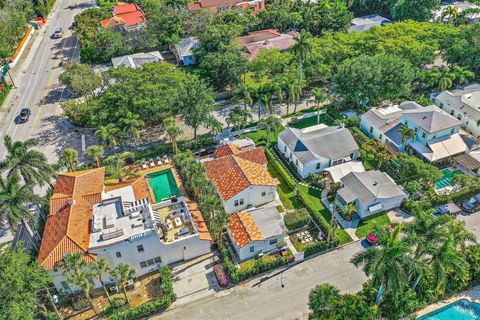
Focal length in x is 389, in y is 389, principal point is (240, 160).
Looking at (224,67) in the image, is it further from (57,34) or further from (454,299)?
(57,34)

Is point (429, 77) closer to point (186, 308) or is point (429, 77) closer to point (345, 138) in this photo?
point (345, 138)

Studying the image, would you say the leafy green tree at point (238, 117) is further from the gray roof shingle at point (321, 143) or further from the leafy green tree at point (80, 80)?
the leafy green tree at point (80, 80)

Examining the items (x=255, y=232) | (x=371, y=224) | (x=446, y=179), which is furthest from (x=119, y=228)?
(x=446, y=179)

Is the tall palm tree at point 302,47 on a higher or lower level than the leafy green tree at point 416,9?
higher

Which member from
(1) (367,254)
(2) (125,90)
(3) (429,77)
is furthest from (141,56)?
(1) (367,254)

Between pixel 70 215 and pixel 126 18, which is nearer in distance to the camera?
pixel 70 215

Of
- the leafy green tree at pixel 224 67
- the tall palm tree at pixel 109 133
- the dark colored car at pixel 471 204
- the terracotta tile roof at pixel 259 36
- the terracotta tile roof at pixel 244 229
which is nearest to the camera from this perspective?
the terracotta tile roof at pixel 244 229

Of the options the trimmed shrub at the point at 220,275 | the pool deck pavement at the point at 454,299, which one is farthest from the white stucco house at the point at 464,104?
the trimmed shrub at the point at 220,275
